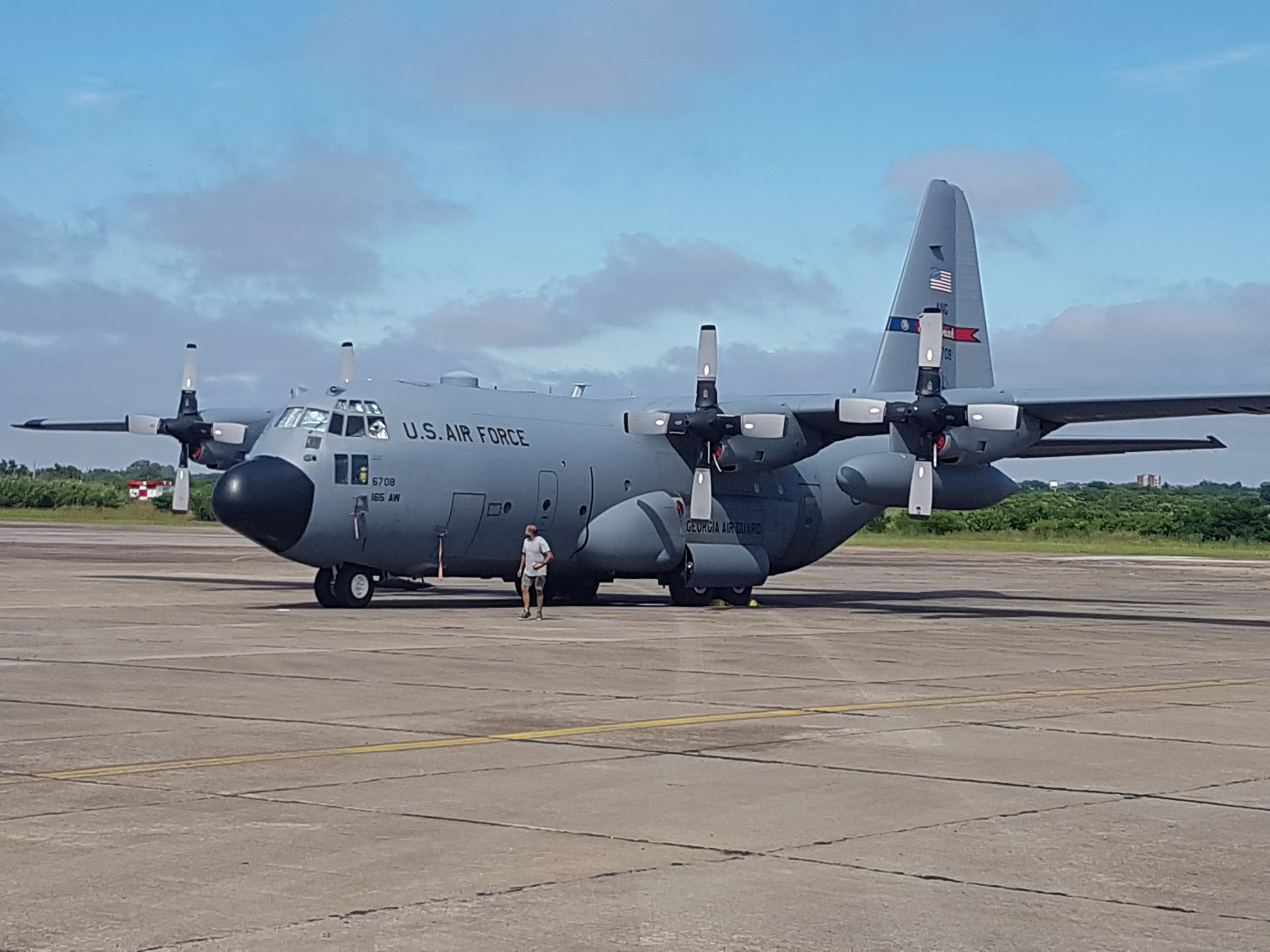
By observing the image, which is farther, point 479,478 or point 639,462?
point 639,462

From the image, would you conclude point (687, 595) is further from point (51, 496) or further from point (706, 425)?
point (51, 496)

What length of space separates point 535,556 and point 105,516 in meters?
76.1

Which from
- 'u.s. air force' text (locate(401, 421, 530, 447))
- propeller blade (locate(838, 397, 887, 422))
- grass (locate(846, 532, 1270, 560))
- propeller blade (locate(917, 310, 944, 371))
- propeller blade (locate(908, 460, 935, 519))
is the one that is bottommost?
grass (locate(846, 532, 1270, 560))

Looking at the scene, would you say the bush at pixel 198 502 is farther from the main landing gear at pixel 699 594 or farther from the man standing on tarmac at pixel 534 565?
the man standing on tarmac at pixel 534 565

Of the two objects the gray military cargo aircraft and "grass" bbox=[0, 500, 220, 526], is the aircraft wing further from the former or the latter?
"grass" bbox=[0, 500, 220, 526]

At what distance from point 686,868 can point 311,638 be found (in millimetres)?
14065

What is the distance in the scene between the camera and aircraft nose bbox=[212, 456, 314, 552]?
25.5 m

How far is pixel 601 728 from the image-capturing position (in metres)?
13.3

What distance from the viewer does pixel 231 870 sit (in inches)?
309

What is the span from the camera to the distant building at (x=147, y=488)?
101 meters

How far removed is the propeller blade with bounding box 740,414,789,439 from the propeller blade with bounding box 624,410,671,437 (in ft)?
4.94

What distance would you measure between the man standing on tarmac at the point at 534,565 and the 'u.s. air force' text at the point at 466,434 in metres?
2.47

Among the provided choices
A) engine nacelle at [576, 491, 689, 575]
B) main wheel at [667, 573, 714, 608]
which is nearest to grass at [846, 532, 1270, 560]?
main wheel at [667, 573, 714, 608]

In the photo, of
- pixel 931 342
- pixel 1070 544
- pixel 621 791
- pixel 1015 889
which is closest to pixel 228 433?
pixel 931 342
